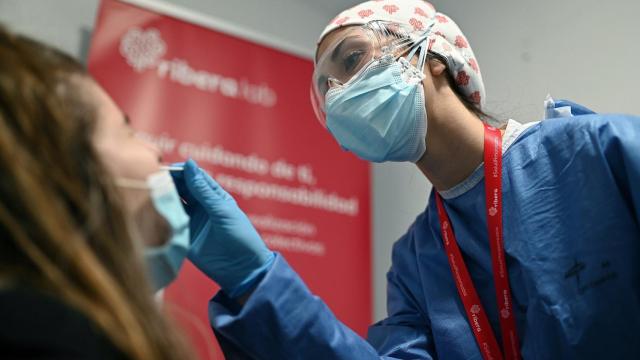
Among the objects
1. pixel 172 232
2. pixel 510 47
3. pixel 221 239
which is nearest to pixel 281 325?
pixel 221 239

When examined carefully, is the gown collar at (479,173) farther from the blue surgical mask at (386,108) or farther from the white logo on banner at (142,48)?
the white logo on banner at (142,48)

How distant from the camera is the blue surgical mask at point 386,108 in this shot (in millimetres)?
1205

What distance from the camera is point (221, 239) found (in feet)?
2.86

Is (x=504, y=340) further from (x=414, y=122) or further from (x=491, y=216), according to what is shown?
(x=414, y=122)

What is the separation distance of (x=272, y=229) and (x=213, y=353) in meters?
0.44

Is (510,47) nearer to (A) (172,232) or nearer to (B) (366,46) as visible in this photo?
(B) (366,46)

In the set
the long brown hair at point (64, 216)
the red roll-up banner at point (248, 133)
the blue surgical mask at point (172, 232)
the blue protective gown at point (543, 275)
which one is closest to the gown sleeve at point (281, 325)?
the blue protective gown at point (543, 275)

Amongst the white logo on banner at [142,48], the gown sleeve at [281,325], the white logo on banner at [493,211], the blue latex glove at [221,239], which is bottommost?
the gown sleeve at [281,325]

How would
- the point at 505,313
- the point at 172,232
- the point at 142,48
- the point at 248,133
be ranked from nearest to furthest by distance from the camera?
the point at 172,232 → the point at 505,313 → the point at 142,48 → the point at 248,133

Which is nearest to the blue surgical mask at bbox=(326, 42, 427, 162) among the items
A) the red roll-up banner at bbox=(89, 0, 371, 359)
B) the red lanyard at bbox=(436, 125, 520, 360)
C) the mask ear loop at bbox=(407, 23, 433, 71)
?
the mask ear loop at bbox=(407, 23, 433, 71)

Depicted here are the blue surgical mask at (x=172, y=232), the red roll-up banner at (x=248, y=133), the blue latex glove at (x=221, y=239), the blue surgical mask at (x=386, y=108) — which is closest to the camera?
the blue surgical mask at (x=172, y=232)

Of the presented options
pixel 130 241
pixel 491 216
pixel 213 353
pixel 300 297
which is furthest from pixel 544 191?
pixel 213 353

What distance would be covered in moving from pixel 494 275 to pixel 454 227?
0.14m

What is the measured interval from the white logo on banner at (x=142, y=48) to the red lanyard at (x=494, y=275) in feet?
3.75
